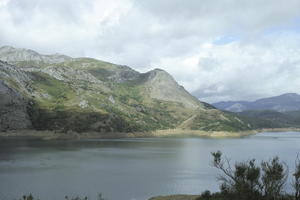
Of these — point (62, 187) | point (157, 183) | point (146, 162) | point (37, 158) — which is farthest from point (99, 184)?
point (37, 158)

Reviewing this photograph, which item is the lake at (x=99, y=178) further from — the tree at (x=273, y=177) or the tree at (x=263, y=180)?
the tree at (x=273, y=177)

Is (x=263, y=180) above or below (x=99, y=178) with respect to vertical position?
above

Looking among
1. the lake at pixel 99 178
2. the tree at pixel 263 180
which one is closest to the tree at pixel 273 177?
the tree at pixel 263 180

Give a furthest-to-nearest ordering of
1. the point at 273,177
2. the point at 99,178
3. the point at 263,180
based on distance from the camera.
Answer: the point at 99,178, the point at 263,180, the point at 273,177

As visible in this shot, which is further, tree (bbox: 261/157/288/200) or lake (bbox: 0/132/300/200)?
lake (bbox: 0/132/300/200)

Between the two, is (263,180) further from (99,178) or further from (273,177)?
(99,178)

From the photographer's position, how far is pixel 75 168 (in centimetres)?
9956

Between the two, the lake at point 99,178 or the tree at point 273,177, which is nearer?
the tree at point 273,177

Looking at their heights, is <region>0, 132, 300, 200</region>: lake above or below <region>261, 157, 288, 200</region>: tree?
below

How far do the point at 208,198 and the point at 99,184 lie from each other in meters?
33.3

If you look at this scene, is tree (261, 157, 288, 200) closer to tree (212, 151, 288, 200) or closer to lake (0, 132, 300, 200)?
tree (212, 151, 288, 200)

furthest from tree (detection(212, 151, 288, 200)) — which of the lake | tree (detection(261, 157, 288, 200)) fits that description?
the lake

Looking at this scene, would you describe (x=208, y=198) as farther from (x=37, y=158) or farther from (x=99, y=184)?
(x=37, y=158)

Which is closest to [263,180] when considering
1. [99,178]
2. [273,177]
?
[273,177]
